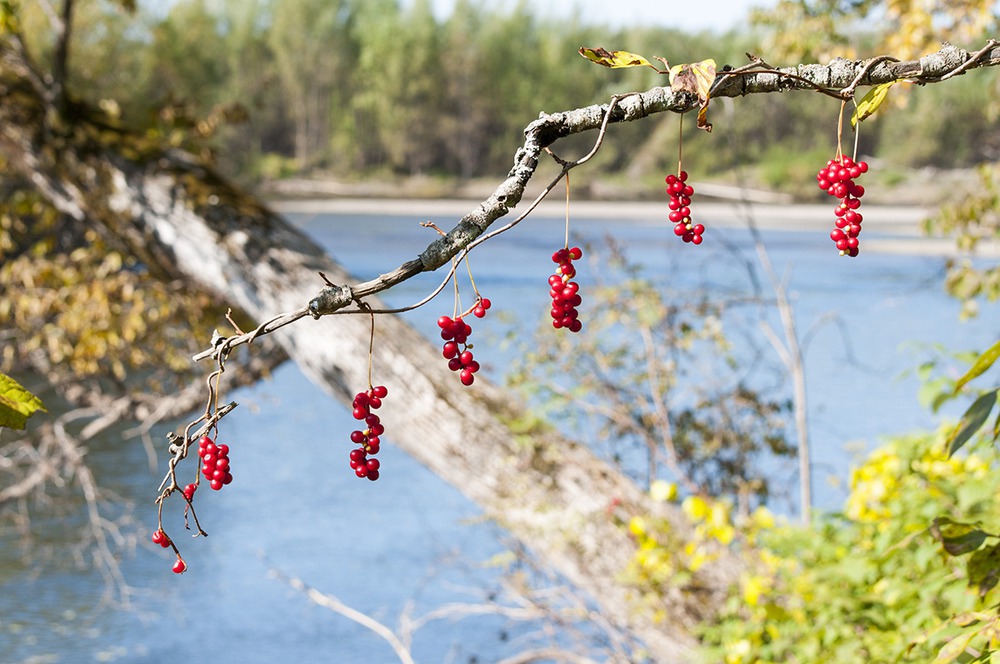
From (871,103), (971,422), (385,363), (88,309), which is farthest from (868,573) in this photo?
(88,309)

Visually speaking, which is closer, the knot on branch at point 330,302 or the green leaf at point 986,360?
the knot on branch at point 330,302

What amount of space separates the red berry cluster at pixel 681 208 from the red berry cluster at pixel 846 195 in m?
0.11

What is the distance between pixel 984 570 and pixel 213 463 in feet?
2.84

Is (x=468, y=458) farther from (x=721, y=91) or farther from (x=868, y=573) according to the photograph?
(x=721, y=91)

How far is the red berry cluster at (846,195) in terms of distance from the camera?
2.78 ft

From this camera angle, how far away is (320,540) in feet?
16.9

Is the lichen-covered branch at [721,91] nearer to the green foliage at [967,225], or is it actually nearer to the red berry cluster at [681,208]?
the red berry cluster at [681,208]

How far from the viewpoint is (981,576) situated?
1186 millimetres

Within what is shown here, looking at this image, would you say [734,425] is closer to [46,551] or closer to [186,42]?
[46,551]

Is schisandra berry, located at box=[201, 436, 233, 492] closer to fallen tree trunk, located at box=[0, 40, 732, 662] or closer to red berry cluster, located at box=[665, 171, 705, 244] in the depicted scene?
red berry cluster, located at box=[665, 171, 705, 244]

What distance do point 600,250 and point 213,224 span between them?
163 centimetres

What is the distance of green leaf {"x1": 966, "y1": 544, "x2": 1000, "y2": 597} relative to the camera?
46.6 inches

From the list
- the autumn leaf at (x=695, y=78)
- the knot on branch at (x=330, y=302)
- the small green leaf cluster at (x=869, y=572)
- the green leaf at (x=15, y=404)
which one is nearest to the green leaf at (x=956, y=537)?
the small green leaf cluster at (x=869, y=572)

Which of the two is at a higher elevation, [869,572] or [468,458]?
[468,458]
